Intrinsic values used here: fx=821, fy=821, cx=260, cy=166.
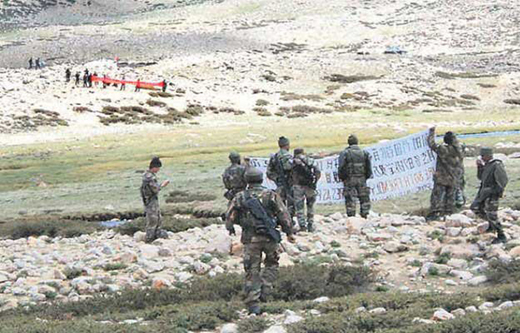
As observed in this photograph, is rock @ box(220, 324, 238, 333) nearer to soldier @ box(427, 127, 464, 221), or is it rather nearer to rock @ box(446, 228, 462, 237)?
rock @ box(446, 228, 462, 237)

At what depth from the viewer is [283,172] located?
68.6ft

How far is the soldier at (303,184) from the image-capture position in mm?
20734

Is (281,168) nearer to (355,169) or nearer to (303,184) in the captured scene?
(303,184)

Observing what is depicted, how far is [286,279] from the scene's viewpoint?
599 inches

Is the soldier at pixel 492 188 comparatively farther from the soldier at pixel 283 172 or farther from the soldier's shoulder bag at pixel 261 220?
the soldier's shoulder bag at pixel 261 220

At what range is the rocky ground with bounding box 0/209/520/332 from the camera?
16281 mm

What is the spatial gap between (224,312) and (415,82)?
318 feet

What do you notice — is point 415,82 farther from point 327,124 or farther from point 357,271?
point 357,271

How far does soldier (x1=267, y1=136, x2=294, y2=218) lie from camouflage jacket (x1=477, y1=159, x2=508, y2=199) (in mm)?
4986

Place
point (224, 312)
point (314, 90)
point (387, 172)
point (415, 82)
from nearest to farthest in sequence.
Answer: point (224, 312), point (387, 172), point (314, 90), point (415, 82)

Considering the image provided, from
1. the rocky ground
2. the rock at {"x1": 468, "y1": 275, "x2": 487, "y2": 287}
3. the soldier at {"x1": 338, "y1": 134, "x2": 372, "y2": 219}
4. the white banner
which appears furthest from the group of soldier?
the rock at {"x1": 468, "y1": 275, "x2": 487, "y2": 287}

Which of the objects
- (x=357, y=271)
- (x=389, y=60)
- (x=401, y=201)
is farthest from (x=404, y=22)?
(x=357, y=271)

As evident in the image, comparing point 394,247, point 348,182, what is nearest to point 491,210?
point 394,247

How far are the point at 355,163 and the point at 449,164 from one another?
242 cm
